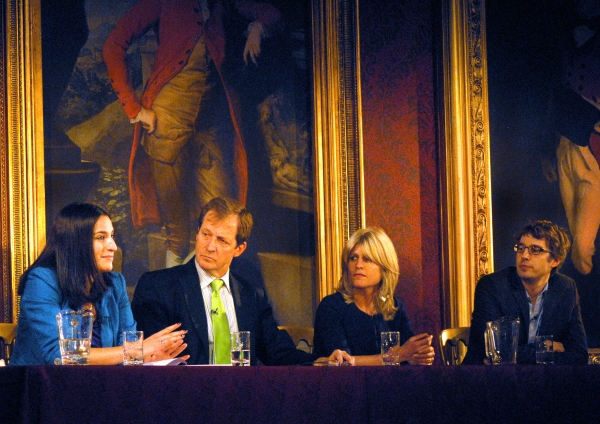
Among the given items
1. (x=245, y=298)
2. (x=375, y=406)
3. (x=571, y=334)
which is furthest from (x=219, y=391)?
(x=571, y=334)

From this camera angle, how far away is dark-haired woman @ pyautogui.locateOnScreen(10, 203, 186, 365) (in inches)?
133

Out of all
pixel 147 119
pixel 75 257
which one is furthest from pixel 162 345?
pixel 147 119

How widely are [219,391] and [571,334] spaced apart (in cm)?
250

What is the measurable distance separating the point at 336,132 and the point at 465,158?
2.67 feet

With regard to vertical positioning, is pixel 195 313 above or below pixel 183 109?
below

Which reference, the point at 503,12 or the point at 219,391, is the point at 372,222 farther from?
the point at 219,391

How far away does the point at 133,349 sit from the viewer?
10.2 feet

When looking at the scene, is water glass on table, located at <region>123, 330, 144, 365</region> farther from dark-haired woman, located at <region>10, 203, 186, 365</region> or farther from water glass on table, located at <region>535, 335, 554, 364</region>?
water glass on table, located at <region>535, 335, 554, 364</region>

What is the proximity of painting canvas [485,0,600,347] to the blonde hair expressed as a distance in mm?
1196

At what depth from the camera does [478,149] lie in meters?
5.32

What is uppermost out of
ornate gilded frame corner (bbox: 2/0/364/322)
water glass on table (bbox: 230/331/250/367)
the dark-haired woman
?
ornate gilded frame corner (bbox: 2/0/364/322)

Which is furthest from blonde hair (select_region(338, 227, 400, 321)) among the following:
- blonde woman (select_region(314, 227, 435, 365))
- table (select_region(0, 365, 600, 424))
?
table (select_region(0, 365, 600, 424))

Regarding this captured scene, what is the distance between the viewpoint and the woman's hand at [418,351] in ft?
12.5

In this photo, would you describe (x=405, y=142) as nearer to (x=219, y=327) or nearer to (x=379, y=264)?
(x=379, y=264)
